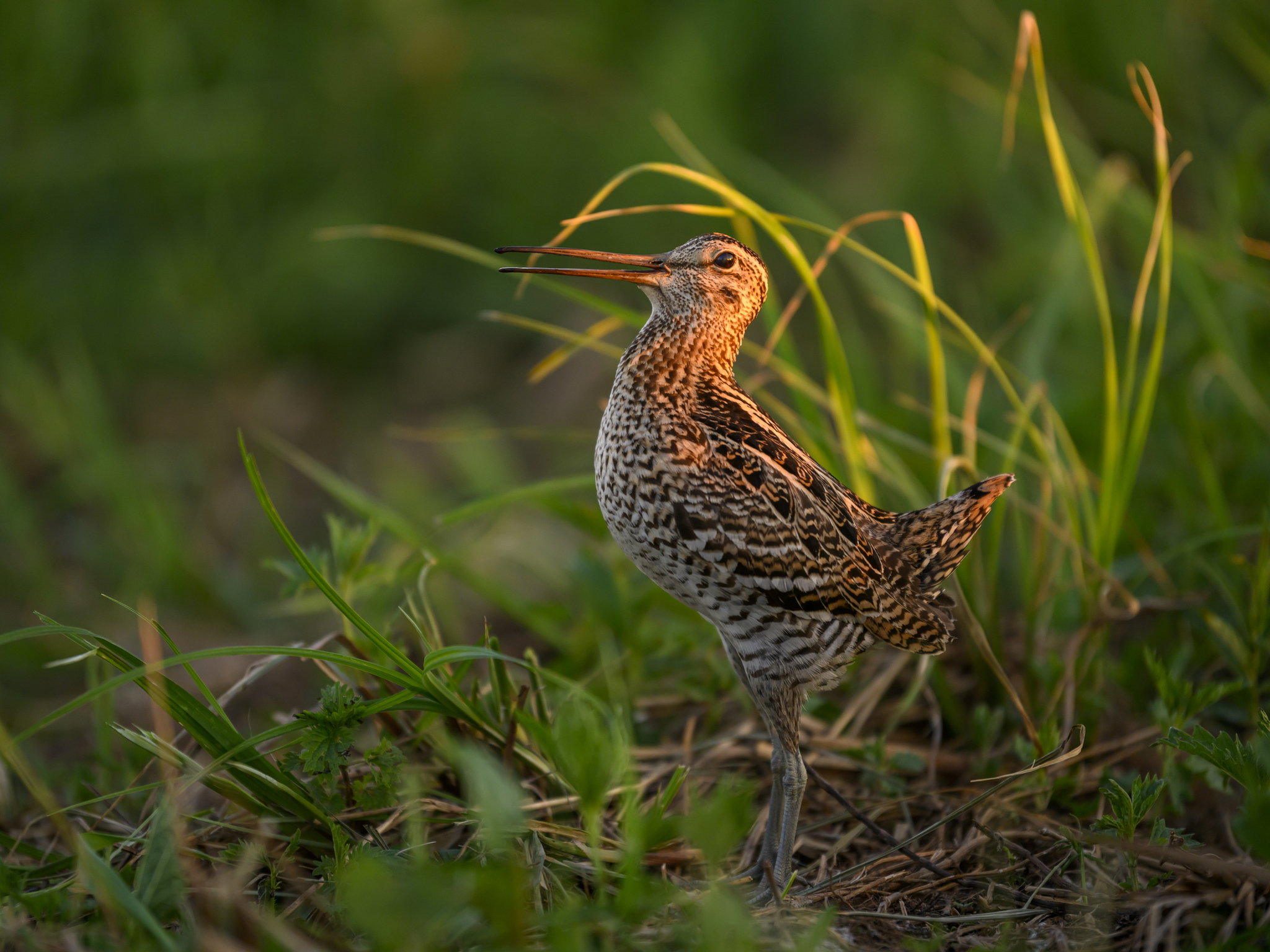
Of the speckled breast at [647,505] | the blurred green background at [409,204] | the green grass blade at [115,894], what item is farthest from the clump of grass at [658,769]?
the blurred green background at [409,204]

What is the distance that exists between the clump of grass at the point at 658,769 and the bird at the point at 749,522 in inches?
7.7

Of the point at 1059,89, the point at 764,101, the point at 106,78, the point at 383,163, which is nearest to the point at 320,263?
the point at 383,163

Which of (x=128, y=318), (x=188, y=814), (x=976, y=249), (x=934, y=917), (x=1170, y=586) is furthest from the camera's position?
(x=976, y=249)

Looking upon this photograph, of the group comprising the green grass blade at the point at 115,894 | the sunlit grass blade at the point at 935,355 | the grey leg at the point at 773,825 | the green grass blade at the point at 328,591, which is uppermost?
the sunlit grass blade at the point at 935,355

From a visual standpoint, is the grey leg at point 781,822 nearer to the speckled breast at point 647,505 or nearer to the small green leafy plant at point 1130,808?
the speckled breast at point 647,505

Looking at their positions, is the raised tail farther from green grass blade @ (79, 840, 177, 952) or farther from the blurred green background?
green grass blade @ (79, 840, 177, 952)

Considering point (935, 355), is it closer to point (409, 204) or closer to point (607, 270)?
point (607, 270)

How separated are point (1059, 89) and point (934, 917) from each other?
607cm

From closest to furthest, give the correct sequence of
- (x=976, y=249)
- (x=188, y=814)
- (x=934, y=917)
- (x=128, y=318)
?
(x=934, y=917), (x=188, y=814), (x=128, y=318), (x=976, y=249)

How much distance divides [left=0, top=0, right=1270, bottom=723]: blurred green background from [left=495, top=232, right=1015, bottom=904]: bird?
1933mm

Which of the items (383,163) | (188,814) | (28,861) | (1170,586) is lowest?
(28,861)

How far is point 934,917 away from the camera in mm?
2652

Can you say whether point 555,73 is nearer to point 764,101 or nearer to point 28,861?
point 764,101

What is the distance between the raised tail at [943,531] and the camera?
3.19m
